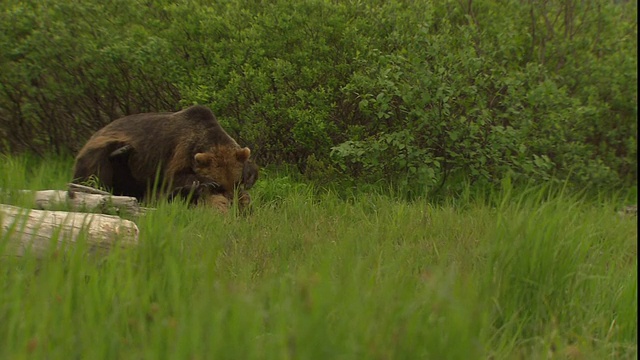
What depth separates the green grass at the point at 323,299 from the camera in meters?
2.17

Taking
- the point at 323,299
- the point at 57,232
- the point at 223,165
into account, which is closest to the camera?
the point at 323,299

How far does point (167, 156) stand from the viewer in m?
5.91

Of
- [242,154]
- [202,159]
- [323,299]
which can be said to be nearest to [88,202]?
[202,159]

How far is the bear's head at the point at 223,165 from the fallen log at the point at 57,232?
64.2 inches

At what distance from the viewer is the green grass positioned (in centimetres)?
217

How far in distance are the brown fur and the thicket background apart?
4.98ft

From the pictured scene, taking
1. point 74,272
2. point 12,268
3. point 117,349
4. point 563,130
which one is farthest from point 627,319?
point 563,130

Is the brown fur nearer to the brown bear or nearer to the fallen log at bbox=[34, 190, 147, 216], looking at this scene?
the brown bear

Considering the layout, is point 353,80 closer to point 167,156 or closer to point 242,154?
point 242,154

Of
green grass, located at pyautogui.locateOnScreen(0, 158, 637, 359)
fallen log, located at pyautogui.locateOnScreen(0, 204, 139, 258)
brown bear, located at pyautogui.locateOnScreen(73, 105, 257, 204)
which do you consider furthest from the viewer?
brown bear, located at pyautogui.locateOnScreen(73, 105, 257, 204)

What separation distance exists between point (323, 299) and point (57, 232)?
165cm

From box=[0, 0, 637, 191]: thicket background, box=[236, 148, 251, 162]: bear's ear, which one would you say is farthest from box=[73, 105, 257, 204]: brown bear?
box=[0, 0, 637, 191]: thicket background

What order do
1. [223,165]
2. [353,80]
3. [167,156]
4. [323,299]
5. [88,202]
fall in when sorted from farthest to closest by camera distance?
[353,80] → [167,156] → [223,165] → [88,202] → [323,299]

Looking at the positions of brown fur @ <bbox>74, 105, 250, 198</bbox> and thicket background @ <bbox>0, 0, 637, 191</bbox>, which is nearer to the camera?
brown fur @ <bbox>74, 105, 250, 198</bbox>
